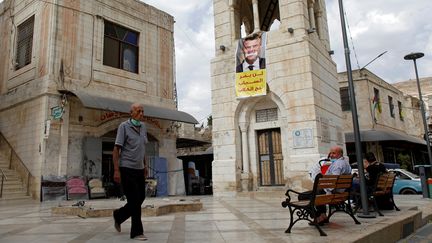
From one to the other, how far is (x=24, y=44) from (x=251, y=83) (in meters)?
10.8

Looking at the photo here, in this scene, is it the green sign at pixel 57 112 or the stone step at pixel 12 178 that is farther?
the stone step at pixel 12 178

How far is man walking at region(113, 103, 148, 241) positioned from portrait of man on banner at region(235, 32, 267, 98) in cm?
777

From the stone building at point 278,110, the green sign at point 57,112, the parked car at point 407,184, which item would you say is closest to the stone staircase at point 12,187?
the green sign at point 57,112

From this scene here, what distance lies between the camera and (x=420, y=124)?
1109 inches

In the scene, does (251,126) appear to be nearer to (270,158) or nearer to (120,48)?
(270,158)

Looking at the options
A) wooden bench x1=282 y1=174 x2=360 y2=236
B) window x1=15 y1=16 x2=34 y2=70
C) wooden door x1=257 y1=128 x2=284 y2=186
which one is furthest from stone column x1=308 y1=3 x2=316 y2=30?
window x1=15 y1=16 x2=34 y2=70

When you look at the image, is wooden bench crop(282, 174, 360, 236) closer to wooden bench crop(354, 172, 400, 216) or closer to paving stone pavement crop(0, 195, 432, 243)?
paving stone pavement crop(0, 195, 432, 243)

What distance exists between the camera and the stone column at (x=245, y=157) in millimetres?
11922

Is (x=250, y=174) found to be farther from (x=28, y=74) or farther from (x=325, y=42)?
(x=28, y=74)

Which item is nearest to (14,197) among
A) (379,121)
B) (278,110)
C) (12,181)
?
(12,181)

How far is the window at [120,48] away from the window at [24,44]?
10.4 feet

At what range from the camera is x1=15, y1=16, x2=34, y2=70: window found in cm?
Answer: 1550

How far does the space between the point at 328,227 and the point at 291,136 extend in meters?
6.50

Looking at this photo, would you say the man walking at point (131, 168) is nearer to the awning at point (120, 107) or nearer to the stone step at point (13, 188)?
the awning at point (120, 107)
